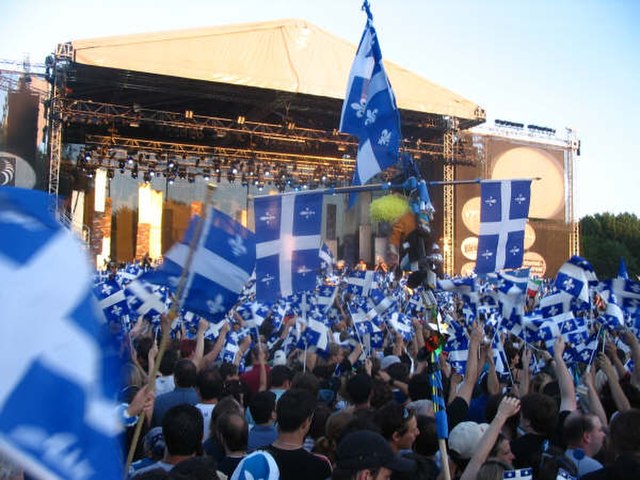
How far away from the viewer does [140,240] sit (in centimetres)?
2662

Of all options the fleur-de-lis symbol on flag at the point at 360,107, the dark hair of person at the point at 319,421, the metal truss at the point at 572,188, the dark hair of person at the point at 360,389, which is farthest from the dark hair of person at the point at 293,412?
the metal truss at the point at 572,188

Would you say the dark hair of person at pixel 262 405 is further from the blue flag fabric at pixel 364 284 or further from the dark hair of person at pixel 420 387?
the blue flag fabric at pixel 364 284

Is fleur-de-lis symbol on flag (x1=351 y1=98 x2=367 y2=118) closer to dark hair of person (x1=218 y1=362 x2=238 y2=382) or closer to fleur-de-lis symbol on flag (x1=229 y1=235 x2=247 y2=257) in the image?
fleur-de-lis symbol on flag (x1=229 y1=235 x2=247 y2=257)

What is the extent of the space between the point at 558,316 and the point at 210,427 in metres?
4.09

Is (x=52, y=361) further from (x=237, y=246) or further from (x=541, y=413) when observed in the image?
(x=541, y=413)

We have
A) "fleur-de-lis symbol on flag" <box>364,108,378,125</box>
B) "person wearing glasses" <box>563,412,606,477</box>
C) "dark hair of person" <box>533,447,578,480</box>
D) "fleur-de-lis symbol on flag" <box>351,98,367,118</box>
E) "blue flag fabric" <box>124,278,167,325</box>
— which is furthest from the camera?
"blue flag fabric" <box>124,278,167,325</box>

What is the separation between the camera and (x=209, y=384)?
4.18m

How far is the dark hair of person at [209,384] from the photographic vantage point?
418 cm

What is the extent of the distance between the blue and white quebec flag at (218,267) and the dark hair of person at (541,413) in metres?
1.76

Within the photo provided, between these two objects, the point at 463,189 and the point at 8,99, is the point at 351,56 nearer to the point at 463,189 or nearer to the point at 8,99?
the point at 463,189

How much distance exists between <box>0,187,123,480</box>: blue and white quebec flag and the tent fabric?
1806cm

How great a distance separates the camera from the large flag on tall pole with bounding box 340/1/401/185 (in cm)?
511

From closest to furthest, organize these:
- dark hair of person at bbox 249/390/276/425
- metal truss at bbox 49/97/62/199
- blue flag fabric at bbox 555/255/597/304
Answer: dark hair of person at bbox 249/390/276/425
blue flag fabric at bbox 555/255/597/304
metal truss at bbox 49/97/62/199

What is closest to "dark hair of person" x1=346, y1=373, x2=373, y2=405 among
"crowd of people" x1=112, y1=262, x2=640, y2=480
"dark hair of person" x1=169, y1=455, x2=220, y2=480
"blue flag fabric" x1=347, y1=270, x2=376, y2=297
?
"crowd of people" x1=112, y1=262, x2=640, y2=480
